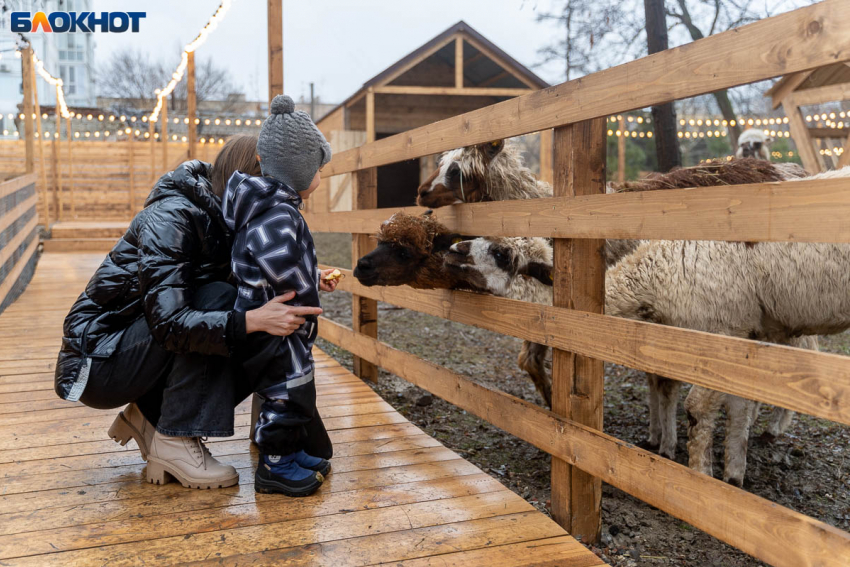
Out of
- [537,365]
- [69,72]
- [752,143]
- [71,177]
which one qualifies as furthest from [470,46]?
[69,72]

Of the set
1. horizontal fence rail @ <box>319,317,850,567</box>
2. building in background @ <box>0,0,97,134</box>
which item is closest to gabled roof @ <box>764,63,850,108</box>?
horizontal fence rail @ <box>319,317,850,567</box>

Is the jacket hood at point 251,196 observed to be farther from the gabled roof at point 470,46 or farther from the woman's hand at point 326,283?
the gabled roof at point 470,46

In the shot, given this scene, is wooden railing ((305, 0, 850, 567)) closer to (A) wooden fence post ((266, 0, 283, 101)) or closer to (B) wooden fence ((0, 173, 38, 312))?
(A) wooden fence post ((266, 0, 283, 101))

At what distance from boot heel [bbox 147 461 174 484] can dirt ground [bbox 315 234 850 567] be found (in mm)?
1866

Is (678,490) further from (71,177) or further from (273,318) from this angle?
(71,177)

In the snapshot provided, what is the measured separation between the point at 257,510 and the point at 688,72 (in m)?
2.25

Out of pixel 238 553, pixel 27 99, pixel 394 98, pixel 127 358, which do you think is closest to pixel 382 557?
pixel 238 553

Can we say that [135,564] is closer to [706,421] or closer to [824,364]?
A: [824,364]

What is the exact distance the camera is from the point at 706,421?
391cm

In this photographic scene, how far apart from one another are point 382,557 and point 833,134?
1076cm

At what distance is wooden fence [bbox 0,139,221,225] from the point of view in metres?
18.5

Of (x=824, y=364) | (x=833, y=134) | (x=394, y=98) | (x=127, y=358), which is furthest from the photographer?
(x=394, y=98)

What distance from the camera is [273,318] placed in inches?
104

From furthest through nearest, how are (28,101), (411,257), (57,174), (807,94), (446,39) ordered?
(57,174), (446,39), (28,101), (807,94), (411,257)
